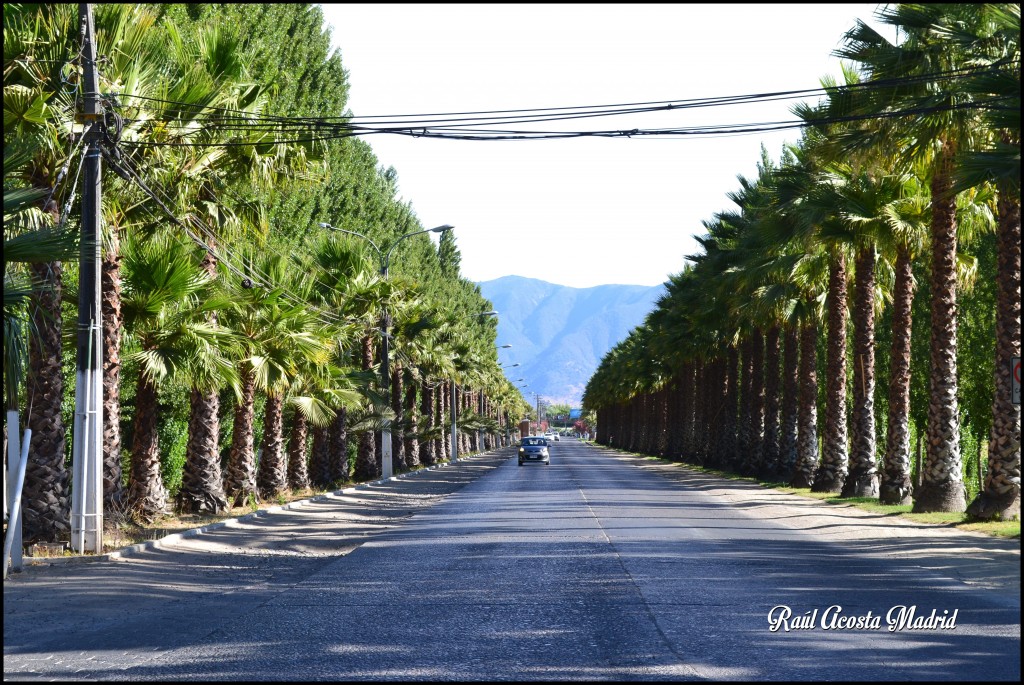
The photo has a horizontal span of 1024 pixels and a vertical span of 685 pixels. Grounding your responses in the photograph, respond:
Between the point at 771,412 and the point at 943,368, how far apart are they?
22519 millimetres

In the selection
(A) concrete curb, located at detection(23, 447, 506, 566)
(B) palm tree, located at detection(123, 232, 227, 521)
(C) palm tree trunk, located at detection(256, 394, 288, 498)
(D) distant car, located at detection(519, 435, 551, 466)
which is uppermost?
(B) palm tree, located at detection(123, 232, 227, 521)

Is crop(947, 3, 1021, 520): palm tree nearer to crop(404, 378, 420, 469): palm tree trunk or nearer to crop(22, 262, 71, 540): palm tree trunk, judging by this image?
crop(22, 262, 71, 540): palm tree trunk

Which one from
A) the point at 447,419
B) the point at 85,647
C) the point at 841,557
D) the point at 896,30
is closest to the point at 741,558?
the point at 841,557

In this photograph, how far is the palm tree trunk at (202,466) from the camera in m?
24.6

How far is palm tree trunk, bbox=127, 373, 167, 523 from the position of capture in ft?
72.7

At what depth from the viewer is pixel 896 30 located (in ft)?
70.9

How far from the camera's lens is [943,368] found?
23.6 meters

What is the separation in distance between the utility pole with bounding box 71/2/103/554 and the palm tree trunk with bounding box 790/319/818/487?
2625 cm

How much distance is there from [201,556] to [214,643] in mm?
8535

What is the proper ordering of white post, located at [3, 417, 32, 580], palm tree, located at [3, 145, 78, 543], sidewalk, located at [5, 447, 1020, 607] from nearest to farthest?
palm tree, located at [3, 145, 78, 543]
white post, located at [3, 417, 32, 580]
sidewalk, located at [5, 447, 1020, 607]

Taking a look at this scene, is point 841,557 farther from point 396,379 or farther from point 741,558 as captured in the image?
point 396,379

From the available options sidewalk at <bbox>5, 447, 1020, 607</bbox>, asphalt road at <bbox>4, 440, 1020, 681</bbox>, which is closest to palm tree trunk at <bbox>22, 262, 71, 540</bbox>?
sidewalk at <bbox>5, 447, 1020, 607</bbox>

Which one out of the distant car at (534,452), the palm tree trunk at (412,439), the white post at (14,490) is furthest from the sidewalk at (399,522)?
the distant car at (534,452)

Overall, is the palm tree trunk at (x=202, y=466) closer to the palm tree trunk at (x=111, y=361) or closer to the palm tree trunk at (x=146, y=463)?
the palm tree trunk at (x=146, y=463)
